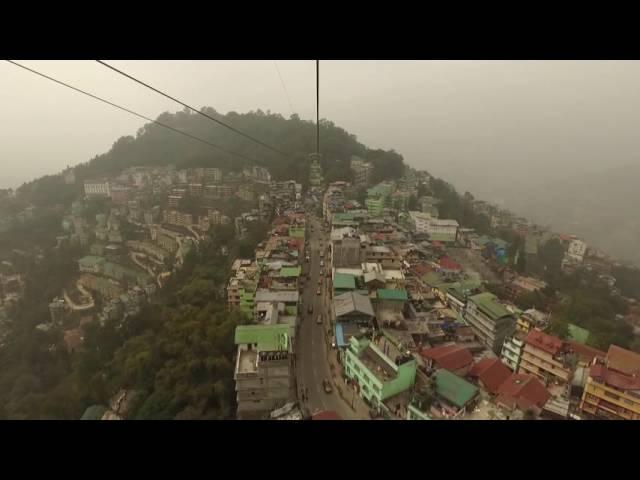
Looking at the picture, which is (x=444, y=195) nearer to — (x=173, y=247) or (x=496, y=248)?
(x=496, y=248)

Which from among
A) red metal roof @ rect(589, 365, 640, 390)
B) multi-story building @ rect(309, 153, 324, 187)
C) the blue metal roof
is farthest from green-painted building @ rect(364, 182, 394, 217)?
red metal roof @ rect(589, 365, 640, 390)

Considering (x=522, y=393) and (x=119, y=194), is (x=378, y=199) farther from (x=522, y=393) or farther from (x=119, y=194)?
(x=119, y=194)

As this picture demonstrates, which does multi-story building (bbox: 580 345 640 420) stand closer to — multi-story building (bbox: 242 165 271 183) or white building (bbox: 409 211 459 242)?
white building (bbox: 409 211 459 242)

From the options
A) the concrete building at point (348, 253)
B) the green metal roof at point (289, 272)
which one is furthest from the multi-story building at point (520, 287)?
the green metal roof at point (289, 272)

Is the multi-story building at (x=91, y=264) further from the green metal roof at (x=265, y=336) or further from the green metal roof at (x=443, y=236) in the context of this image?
the green metal roof at (x=443, y=236)

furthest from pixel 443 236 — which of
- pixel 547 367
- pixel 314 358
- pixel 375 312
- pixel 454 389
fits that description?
pixel 454 389
